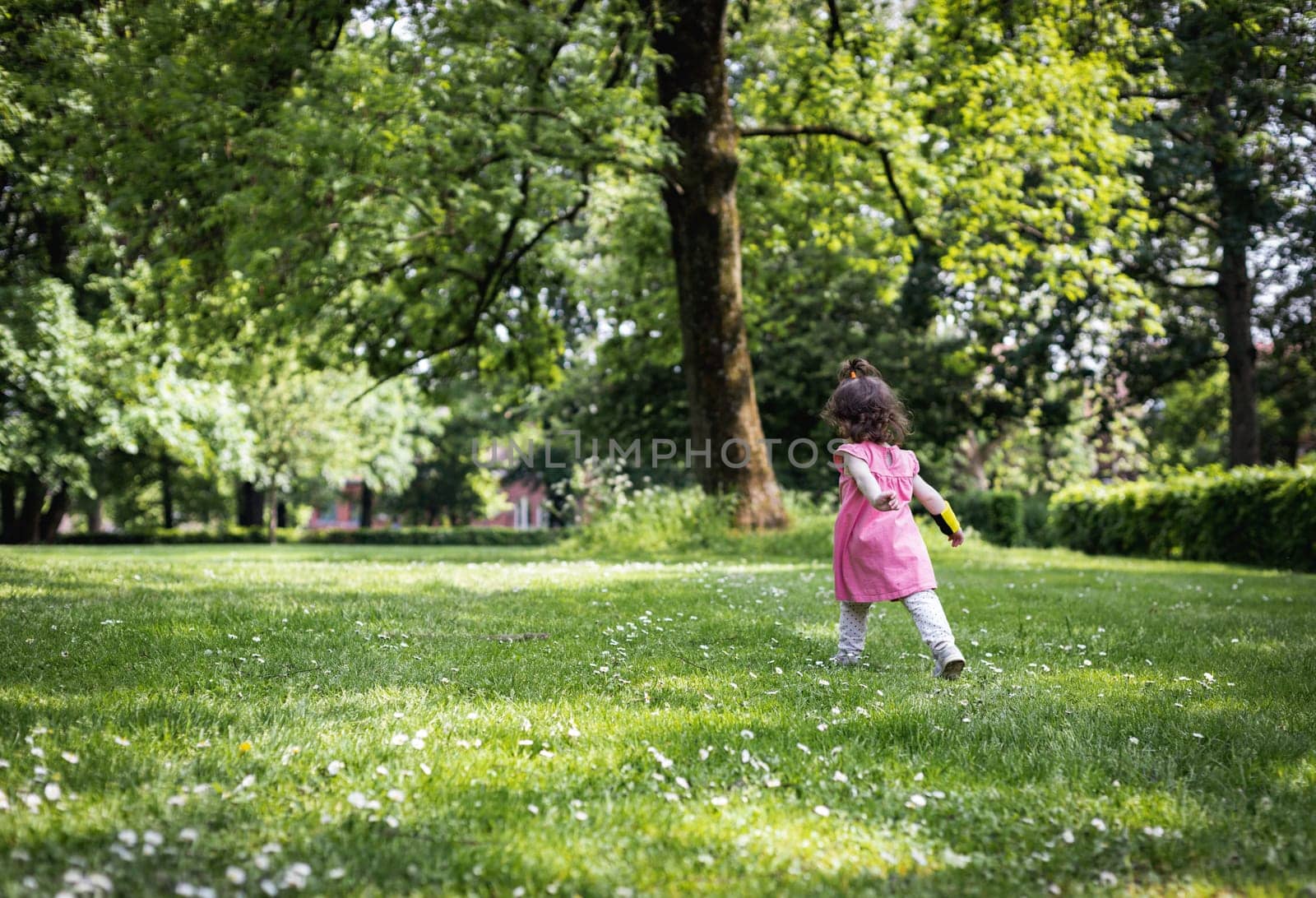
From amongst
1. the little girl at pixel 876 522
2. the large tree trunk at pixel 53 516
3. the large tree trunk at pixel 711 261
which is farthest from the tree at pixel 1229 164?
the large tree trunk at pixel 53 516

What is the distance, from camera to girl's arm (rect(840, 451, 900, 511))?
16.6 ft

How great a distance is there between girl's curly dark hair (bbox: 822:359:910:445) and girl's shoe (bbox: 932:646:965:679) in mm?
1232

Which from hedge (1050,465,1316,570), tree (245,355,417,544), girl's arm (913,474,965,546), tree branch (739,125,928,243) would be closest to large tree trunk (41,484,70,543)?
tree (245,355,417,544)

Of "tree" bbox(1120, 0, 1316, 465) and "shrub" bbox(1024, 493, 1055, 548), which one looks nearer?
"tree" bbox(1120, 0, 1316, 465)

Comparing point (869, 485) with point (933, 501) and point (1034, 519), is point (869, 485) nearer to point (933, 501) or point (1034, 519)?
point (933, 501)

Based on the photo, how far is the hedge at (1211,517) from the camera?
1465 centimetres

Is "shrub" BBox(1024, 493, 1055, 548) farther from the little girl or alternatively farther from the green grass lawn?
the little girl

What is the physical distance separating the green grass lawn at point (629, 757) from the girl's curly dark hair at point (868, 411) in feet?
4.33

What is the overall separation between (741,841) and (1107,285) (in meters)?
13.8

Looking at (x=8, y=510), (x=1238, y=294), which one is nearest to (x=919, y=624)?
(x=1238, y=294)

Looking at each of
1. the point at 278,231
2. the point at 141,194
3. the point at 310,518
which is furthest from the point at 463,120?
the point at 310,518

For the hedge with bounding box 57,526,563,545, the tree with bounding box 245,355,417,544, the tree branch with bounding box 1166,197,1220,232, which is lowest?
the hedge with bounding box 57,526,563,545

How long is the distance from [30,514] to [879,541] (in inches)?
1208

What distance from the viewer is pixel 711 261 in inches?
549
